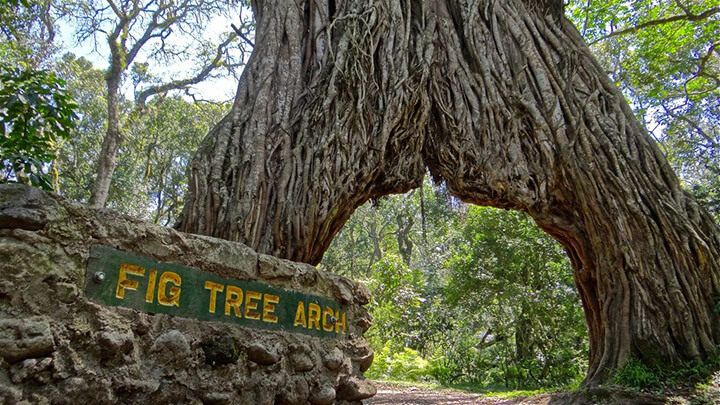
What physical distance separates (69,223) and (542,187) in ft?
12.7

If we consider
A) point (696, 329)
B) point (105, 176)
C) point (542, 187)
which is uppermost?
point (105, 176)

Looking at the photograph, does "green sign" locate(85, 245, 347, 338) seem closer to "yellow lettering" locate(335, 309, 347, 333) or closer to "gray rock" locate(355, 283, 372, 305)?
"yellow lettering" locate(335, 309, 347, 333)

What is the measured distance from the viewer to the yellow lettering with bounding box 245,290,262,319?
198cm

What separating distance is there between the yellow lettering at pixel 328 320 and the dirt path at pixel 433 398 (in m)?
2.75

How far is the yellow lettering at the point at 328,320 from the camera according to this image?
231 cm

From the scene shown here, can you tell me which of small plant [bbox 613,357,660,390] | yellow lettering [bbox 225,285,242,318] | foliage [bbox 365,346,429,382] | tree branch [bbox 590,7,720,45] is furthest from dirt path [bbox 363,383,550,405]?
tree branch [bbox 590,7,720,45]

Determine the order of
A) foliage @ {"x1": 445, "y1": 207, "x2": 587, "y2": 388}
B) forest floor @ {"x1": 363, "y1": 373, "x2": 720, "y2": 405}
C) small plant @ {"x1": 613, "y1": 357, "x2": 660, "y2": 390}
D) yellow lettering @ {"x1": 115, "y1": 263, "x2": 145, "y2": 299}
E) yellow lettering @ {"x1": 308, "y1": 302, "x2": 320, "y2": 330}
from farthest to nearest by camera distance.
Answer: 1. foliage @ {"x1": 445, "y1": 207, "x2": 587, "y2": 388}
2. small plant @ {"x1": 613, "y1": 357, "x2": 660, "y2": 390}
3. forest floor @ {"x1": 363, "y1": 373, "x2": 720, "y2": 405}
4. yellow lettering @ {"x1": 308, "y1": 302, "x2": 320, "y2": 330}
5. yellow lettering @ {"x1": 115, "y1": 263, "x2": 145, "y2": 299}

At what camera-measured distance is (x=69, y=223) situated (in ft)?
4.97

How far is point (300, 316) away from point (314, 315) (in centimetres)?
9

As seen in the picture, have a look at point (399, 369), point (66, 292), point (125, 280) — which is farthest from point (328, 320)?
point (399, 369)

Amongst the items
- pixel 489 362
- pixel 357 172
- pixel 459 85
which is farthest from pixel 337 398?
pixel 489 362

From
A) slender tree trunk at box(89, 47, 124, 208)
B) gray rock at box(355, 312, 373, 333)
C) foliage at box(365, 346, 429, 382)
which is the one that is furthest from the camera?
slender tree trunk at box(89, 47, 124, 208)

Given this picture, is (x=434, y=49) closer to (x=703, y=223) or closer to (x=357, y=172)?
(x=357, y=172)

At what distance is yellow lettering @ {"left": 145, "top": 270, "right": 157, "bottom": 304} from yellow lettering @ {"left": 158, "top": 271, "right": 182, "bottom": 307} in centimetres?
2
